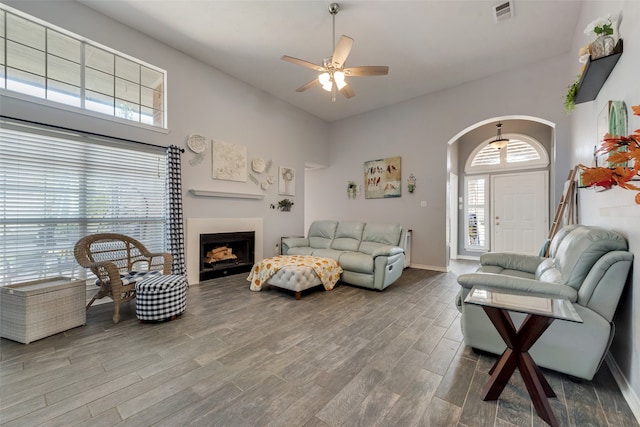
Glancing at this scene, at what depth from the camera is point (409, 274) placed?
4652 millimetres

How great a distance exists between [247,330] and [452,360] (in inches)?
68.3

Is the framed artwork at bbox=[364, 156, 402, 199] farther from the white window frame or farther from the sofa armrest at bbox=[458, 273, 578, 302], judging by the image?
the sofa armrest at bbox=[458, 273, 578, 302]

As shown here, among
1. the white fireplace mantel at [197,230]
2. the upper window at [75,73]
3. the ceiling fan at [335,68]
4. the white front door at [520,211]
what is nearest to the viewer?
the upper window at [75,73]

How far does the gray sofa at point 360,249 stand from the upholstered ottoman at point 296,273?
0.94 ft

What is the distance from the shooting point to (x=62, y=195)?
2.88 m

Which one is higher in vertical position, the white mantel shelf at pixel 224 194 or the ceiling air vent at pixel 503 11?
the ceiling air vent at pixel 503 11

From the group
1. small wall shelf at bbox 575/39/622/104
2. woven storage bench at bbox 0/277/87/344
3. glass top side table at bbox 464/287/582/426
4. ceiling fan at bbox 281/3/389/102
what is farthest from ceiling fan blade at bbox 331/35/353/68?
woven storage bench at bbox 0/277/87/344

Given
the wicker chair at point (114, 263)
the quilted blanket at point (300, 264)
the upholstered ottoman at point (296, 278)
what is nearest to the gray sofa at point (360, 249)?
the quilted blanket at point (300, 264)

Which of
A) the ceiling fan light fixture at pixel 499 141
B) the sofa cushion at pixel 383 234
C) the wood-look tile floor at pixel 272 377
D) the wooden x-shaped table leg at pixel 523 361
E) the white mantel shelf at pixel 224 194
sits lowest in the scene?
the wood-look tile floor at pixel 272 377

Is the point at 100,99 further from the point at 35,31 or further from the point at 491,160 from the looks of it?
the point at 491,160

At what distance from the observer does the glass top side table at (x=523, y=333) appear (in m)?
1.33

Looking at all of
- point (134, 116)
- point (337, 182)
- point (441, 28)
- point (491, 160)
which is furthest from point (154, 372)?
point (491, 160)

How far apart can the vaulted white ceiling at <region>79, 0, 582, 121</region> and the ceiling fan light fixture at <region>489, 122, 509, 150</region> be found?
144 centimetres

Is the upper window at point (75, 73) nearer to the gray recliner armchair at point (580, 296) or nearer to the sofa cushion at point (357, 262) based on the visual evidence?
the sofa cushion at point (357, 262)
